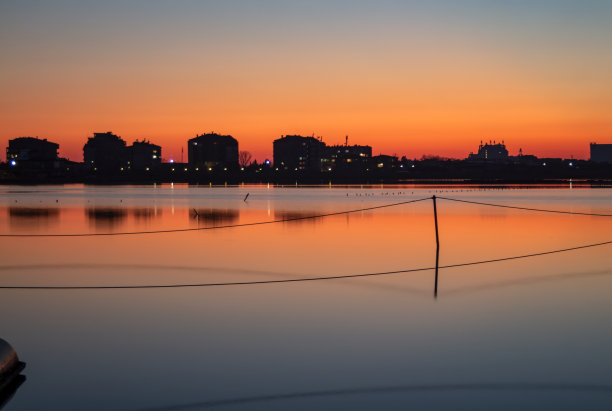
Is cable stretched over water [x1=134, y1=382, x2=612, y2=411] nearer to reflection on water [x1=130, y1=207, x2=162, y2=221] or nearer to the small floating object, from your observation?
the small floating object

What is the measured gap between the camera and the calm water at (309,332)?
8.41 meters

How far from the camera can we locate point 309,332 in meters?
11.8

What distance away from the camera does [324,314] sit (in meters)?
13.3

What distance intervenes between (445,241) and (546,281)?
1209 cm

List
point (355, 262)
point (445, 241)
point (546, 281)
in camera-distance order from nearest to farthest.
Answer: point (546, 281) < point (355, 262) < point (445, 241)

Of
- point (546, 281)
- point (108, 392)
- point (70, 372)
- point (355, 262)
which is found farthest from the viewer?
point (355, 262)

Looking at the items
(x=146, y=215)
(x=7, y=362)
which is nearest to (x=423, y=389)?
(x=7, y=362)

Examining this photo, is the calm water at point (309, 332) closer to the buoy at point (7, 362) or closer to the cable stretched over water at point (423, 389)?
the cable stretched over water at point (423, 389)

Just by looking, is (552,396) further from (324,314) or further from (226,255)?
(226,255)

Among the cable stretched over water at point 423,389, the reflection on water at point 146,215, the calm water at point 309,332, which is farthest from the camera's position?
the reflection on water at point 146,215

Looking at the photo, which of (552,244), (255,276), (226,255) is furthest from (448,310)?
(552,244)

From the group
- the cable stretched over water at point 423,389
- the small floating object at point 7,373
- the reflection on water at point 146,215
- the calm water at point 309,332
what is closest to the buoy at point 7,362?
the small floating object at point 7,373

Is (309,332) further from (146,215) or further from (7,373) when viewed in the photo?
(146,215)

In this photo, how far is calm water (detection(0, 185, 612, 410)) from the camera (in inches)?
331
